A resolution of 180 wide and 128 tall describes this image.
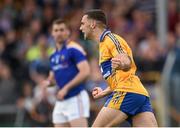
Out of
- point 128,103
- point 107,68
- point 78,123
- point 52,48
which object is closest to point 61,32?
point 78,123

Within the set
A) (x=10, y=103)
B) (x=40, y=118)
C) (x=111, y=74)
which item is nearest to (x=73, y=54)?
(x=111, y=74)

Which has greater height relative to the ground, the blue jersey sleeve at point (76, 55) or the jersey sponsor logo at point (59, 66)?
the blue jersey sleeve at point (76, 55)

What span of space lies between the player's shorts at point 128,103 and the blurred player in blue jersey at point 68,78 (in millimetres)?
2555

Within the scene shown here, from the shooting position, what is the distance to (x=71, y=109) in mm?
12547

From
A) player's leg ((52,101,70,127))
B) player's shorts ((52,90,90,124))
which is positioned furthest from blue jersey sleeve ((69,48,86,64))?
player's leg ((52,101,70,127))

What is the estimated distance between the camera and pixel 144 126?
9.94 m

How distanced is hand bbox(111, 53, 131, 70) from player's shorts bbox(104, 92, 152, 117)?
1.72 ft

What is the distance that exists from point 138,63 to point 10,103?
308 cm

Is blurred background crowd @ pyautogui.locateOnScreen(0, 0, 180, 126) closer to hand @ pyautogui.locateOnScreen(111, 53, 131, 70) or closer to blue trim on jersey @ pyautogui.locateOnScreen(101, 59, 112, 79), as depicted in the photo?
blue trim on jersey @ pyautogui.locateOnScreen(101, 59, 112, 79)

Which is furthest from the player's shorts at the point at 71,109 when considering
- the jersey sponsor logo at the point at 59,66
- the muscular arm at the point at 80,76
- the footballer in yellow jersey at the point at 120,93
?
the footballer in yellow jersey at the point at 120,93

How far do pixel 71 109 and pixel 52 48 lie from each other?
16.7 feet

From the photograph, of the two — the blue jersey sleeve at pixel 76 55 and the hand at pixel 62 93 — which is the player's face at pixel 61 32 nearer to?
the blue jersey sleeve at pixel 76 55

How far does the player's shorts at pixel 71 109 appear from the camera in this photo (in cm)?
1253

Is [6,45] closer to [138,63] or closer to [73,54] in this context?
[138,63]
